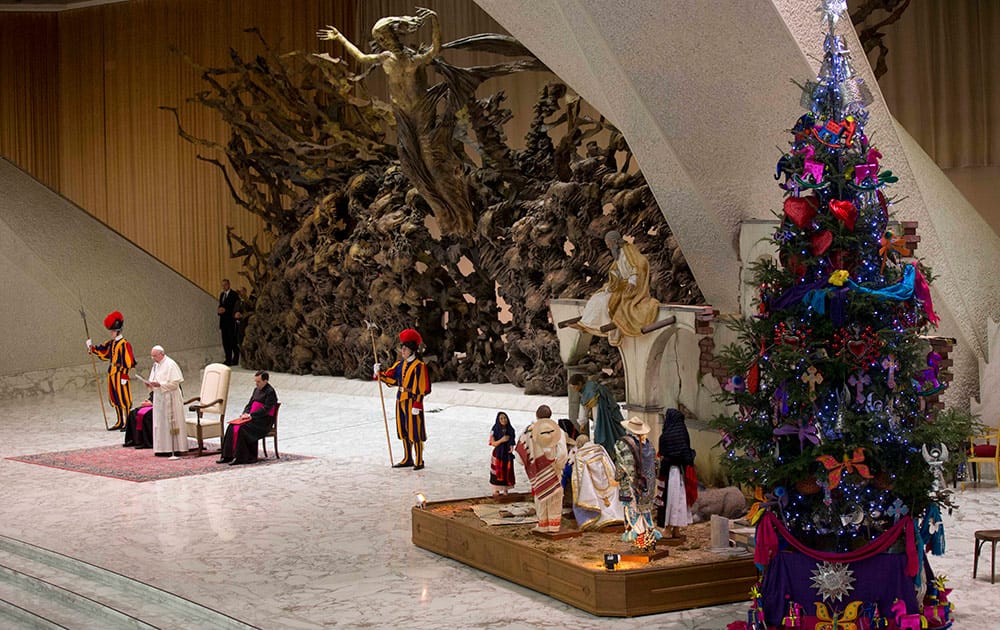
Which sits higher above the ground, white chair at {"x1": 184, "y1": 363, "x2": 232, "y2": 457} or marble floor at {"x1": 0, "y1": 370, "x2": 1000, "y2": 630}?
white chair at {"x1": 184, "y1": 363, "x2": 232, "y2": 457}

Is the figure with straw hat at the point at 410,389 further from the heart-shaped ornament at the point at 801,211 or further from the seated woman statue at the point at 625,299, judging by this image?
the heart-shaped ornament at the point at 801,211

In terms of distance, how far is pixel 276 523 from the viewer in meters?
10.1

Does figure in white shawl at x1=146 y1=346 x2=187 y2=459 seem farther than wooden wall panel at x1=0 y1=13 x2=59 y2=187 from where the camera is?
No

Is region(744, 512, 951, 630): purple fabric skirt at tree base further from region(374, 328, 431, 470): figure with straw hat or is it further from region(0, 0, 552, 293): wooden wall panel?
region(0, 0, 552, 293): wooden wall panel

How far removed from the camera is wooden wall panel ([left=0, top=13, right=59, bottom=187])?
906 inches

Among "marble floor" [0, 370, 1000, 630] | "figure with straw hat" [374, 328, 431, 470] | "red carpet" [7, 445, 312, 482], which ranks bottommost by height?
"marble floor" [0, 370, 1000, 630]

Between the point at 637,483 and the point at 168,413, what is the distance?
6.99 m

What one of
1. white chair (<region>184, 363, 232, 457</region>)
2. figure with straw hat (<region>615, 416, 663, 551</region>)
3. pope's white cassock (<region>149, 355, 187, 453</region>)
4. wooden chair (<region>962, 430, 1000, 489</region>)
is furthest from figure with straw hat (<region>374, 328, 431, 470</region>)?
wooden chair (<region>962, 430, 1000, 489</region>)

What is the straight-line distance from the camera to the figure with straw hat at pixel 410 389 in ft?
40.0

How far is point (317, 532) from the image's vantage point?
383 inches

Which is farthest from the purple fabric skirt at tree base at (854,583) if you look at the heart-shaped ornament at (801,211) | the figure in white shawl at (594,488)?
the figure in white shawl at (594,488)

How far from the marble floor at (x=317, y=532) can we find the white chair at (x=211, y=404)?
868 millimetres

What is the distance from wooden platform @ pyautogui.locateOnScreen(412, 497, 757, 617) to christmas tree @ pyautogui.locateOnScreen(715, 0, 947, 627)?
89 cm

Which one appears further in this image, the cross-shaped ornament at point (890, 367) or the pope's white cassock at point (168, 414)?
the pope's white cassock at point (168, 414)
